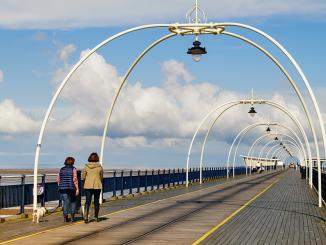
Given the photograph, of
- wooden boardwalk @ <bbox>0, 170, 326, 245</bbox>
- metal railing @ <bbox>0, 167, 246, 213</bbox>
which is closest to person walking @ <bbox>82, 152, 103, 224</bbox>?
wooden boardwalk @ <bbox>0, 170, 326, 245</bbox>

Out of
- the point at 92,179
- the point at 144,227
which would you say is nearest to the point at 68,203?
the point at 92,179

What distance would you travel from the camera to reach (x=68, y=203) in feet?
56.4

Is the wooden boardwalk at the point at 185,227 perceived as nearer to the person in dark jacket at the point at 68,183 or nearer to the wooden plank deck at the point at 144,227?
the wooden plank deck at the point at 144,227

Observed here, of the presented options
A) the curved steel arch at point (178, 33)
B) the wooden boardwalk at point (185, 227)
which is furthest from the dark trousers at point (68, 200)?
the curved steel arch at point (178, 33)

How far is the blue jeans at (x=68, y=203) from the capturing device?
56.2 feet

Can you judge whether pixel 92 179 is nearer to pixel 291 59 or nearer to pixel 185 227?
pixel 185 227

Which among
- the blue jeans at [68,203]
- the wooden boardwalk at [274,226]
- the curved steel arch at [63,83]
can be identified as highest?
the curved steel arch at [63,83]

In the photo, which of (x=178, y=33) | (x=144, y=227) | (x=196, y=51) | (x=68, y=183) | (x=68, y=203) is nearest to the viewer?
(x=144, y=227)

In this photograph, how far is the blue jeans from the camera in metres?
17.1

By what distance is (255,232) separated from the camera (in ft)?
48.2

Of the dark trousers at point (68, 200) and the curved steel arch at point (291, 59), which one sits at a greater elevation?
the curved steel arch at point (291, 59)

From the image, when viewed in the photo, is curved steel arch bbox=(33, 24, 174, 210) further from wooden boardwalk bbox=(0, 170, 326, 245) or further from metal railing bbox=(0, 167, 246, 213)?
wooden boardwalk bbox=(0, 170, 326, 245)

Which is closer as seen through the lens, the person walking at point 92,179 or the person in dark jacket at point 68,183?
the person walking at point 92,179

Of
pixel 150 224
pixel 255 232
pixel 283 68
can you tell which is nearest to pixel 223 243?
pixel 255 232
